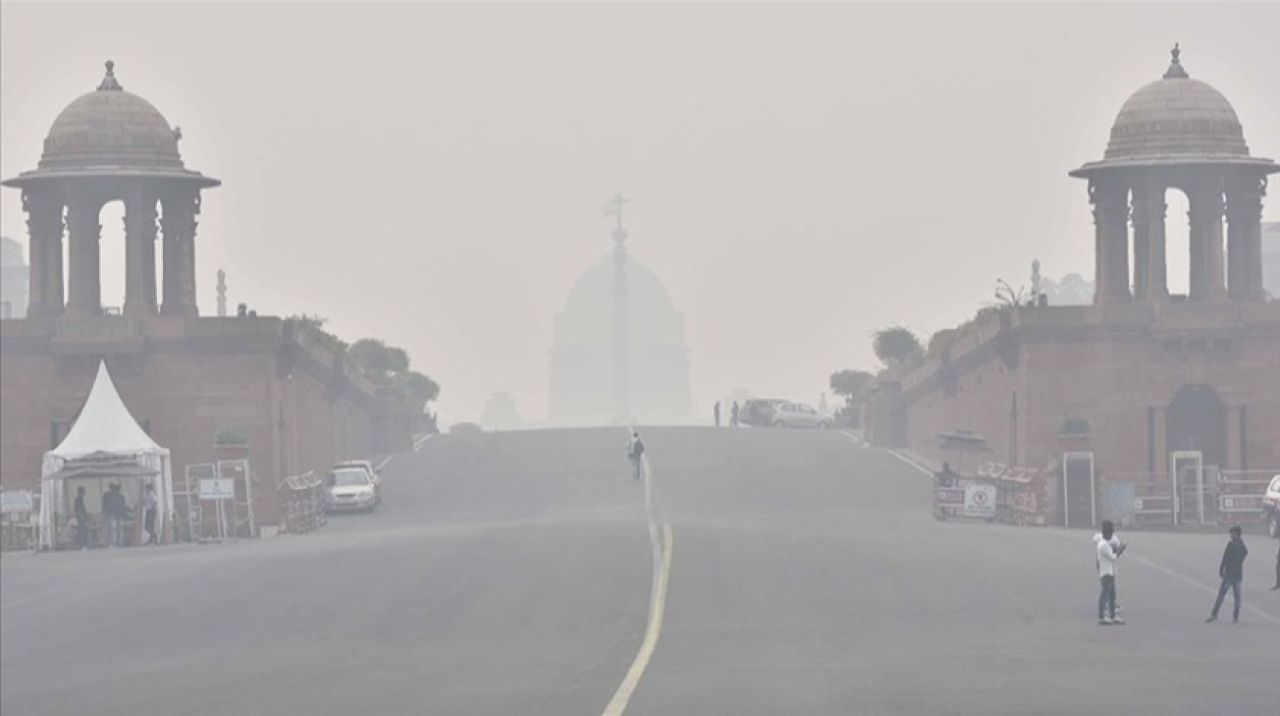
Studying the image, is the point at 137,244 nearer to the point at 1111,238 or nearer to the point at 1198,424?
the point at 1111,238

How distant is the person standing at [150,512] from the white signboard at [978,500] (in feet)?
69.6

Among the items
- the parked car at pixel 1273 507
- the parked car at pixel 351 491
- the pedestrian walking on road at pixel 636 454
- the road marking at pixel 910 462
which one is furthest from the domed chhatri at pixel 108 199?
the parked car at pixel 1273 507

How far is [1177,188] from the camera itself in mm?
90250

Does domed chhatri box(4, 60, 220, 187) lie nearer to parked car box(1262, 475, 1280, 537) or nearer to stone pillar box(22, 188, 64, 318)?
stone pillar box(22, 188, 64, 318)

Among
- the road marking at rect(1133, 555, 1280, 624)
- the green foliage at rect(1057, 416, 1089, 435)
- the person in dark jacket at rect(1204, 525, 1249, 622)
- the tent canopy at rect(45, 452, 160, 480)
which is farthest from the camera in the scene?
the green foliage at rect(1057, 416, 1089, 435)

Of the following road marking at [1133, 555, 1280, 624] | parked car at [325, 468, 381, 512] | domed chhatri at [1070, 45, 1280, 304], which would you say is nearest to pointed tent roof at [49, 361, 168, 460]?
parked car at [325, 468, 381, 512]

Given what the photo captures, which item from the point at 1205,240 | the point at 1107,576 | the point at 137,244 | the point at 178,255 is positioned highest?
the point at 137,244

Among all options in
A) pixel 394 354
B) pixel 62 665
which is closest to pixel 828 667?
pixel 62 665

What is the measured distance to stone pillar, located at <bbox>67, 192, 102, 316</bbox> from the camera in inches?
3541

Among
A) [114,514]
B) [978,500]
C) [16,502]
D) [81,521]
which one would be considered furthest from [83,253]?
[978,500]

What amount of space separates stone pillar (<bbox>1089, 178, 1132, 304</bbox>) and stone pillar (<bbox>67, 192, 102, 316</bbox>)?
30656 mm

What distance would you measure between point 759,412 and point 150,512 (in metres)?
68.6

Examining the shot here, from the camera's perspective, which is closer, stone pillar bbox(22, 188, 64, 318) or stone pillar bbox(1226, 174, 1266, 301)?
stone pillar bbox(1226, 174, 1266, 301)

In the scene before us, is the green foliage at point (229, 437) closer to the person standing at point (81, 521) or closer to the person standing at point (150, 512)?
the person standing at point (150, 512)
